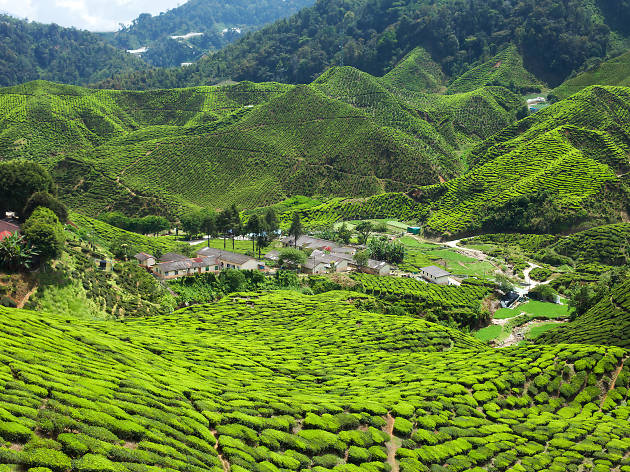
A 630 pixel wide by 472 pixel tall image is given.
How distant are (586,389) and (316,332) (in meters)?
28.1

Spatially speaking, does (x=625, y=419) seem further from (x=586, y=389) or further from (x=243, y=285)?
(x=243, y=285)

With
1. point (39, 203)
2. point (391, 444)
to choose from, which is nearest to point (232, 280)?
point (39, 203)

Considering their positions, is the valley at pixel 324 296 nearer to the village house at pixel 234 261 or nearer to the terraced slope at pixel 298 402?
the terraced slope at pixel 298 402

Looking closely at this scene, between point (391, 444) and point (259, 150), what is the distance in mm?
150606

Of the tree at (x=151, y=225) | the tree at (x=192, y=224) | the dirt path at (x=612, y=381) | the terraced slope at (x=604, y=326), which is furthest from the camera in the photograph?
the tree at (x=151, y=225)

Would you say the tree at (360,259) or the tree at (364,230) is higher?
the tree at (364,230)

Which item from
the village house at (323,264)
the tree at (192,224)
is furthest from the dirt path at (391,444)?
the tree at (192,224)

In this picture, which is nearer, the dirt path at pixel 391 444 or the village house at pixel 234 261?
the dirt path at pixel 391 444

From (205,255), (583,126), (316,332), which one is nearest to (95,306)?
(316,332)

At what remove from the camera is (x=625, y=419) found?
37.3 metres

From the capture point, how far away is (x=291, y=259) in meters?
94.7

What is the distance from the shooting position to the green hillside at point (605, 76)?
184m

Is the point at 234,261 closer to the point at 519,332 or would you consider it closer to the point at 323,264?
the point at 323,264

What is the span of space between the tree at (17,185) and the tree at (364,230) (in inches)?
2689
